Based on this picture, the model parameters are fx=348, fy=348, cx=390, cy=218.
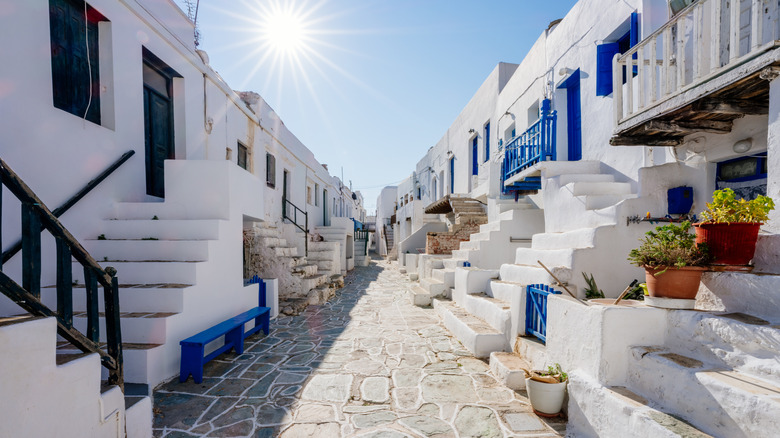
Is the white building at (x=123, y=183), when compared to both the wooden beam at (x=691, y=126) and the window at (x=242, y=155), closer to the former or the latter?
the window at (x=242, y=155)

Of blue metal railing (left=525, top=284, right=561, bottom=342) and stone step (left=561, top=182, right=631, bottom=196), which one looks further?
stone step (left=561, top=182, right=631, bottom=196)

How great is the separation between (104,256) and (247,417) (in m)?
3.37

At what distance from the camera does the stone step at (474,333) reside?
4883 mm

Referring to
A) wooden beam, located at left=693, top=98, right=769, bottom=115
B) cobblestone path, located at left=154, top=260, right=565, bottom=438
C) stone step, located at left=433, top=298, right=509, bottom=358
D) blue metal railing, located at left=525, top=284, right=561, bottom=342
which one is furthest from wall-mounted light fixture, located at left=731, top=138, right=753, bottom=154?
cobblestone path, located at left=154, top=260, right=565, bottom=438

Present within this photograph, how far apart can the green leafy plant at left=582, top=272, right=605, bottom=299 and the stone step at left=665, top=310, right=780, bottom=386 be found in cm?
161

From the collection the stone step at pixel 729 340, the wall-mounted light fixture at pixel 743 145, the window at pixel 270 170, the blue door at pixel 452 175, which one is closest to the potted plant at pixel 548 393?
the stone step at pixel 729 340

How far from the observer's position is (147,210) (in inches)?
217

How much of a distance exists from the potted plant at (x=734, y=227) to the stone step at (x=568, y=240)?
6.10ft

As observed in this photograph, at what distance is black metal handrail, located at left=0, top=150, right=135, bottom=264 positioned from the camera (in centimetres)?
384

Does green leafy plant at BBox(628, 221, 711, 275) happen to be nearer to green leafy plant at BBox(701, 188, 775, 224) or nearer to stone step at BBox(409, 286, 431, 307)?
green leafy plant at BBox(701, 188, 775, 224)

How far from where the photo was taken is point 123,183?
220 inches

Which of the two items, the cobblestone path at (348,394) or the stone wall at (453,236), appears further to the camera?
the stone wall at (453,236)

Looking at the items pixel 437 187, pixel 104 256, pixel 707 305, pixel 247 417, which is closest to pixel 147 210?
pixel 104 256

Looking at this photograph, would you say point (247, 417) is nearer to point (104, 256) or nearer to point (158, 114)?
point (104, 256)
